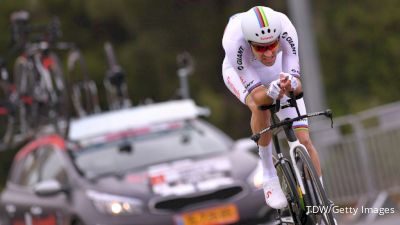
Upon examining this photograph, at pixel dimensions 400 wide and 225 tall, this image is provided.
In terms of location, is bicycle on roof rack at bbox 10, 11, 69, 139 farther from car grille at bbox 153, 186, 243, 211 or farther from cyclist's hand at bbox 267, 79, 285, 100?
cyclist's hand at bbox 267, 79, 285, 100

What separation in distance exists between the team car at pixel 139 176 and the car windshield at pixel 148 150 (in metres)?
0.01

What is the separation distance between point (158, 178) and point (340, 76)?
23.0 metres

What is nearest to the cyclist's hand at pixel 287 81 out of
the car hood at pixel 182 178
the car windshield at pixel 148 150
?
the car hood at pixel 182 178

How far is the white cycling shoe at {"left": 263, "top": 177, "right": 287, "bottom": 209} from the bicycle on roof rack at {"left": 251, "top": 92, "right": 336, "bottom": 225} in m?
0.06

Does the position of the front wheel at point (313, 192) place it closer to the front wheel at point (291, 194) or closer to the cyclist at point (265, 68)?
the front wheel at point (291, 194)

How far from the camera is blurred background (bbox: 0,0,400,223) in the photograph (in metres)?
33.5

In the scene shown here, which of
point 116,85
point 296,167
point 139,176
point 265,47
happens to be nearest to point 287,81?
point 265,47

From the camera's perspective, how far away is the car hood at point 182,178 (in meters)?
12.5

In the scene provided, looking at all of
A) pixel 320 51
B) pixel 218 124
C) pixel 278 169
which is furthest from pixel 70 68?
pixel 320 51

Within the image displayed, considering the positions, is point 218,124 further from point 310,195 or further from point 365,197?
point 310,195

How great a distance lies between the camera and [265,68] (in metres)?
10.2

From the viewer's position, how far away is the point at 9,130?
17.0 meters

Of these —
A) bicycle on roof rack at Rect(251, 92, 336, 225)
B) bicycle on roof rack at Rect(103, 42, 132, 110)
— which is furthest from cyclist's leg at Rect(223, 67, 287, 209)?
bicycle on roof rack at Rect(103, 42, 132, 110)

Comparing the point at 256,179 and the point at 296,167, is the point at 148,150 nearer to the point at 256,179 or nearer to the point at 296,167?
the point at 256,179
